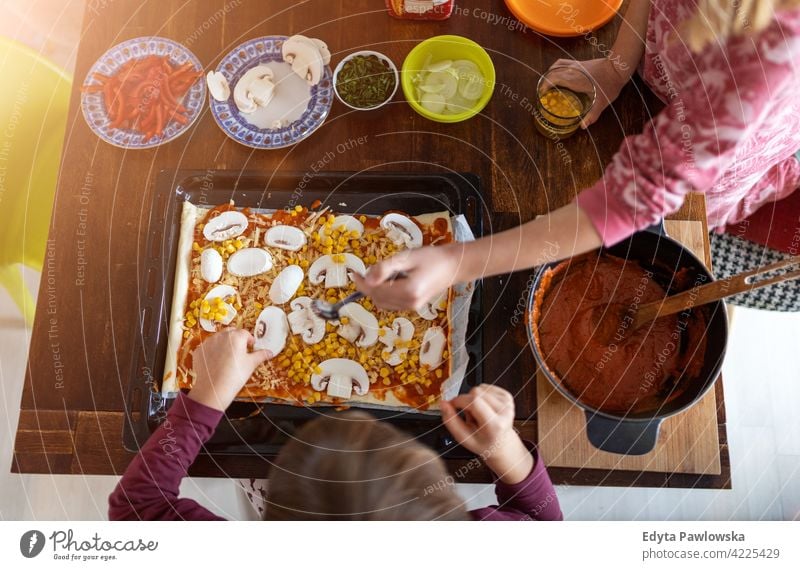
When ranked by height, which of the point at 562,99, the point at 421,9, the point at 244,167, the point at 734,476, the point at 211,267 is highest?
the point at 421,9

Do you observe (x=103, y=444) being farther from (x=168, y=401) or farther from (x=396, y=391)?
(x=396, y=391)

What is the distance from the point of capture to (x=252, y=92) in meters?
0.73

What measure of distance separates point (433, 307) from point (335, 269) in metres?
0.14

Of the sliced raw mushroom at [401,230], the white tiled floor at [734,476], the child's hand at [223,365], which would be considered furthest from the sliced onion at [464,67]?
the white tiled floor at [734,476]

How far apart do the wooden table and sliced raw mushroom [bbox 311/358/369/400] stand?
0.12 metres

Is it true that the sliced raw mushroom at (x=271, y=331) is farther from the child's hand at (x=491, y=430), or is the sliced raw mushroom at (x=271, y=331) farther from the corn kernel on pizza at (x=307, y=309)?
the child's hand at (x=491, y=430)

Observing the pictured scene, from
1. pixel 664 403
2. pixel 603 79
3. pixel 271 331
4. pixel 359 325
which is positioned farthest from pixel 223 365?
pixel 603 79

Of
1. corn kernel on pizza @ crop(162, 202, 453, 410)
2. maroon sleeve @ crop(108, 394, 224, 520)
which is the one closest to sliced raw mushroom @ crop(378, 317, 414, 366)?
corn kernel on pizza @ crop(162, 202, 453, 410)

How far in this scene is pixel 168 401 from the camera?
2.24 feet

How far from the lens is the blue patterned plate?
73 centimetres

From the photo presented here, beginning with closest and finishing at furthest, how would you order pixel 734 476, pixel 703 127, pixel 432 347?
pixel 703 127 → pixel 432 347 → pixel 734 476

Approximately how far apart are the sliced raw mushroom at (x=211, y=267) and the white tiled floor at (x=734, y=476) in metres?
0.26

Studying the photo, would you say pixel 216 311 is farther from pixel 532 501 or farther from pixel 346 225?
pixel 532 501

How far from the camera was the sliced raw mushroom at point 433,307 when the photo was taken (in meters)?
0.70
